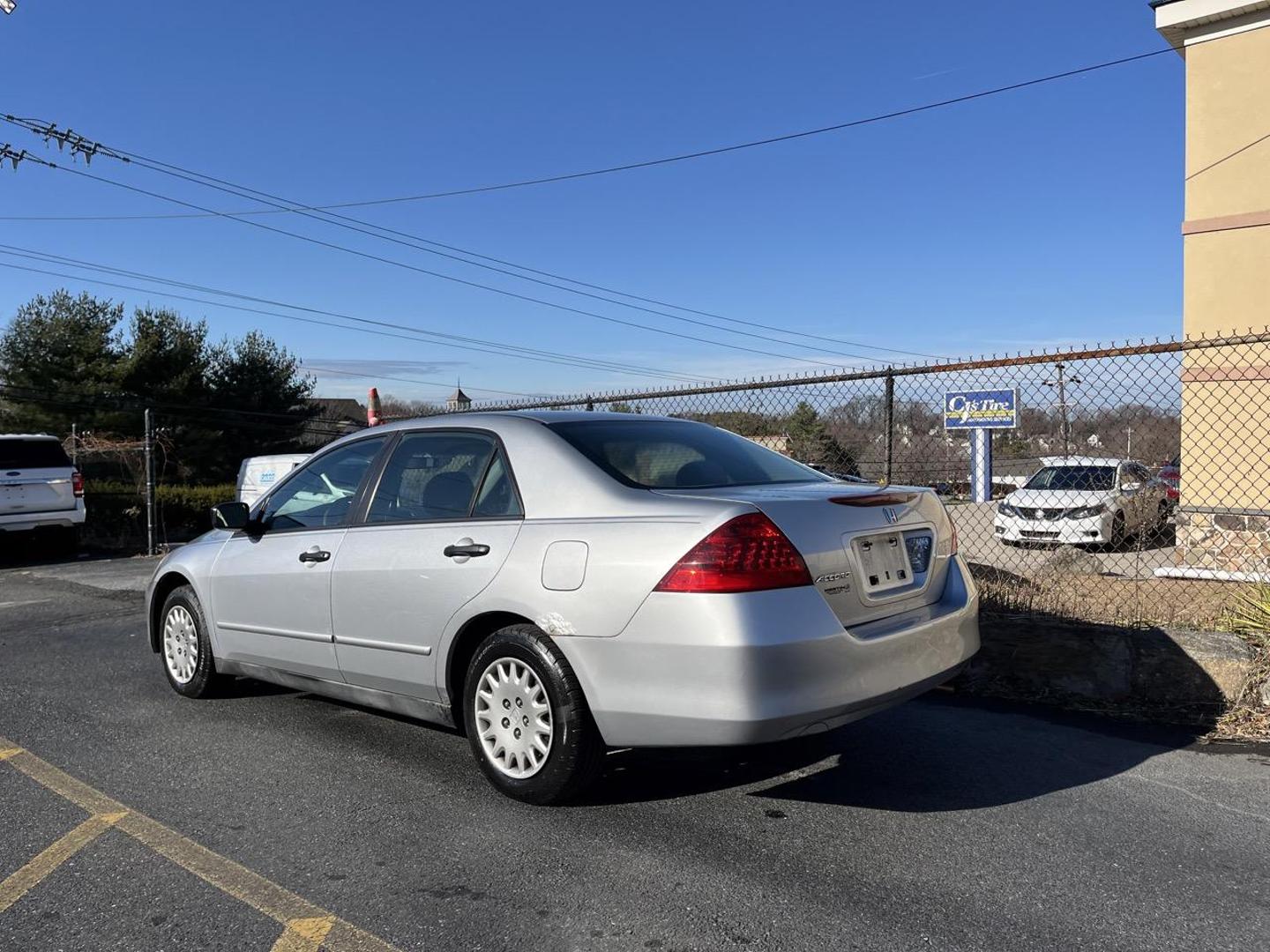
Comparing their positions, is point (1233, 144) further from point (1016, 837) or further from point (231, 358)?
point (231, 358)

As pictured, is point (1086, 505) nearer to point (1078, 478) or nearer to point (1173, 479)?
point (1078, 478)

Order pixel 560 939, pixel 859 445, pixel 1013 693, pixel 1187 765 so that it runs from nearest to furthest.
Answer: pixel 560 939 < pixel 1187 765 < pixel 1013 693 < pixel 859 445

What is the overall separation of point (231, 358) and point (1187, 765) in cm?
4334

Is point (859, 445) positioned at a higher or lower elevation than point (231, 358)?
lower

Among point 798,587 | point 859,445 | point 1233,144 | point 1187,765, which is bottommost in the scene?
point 1187,765

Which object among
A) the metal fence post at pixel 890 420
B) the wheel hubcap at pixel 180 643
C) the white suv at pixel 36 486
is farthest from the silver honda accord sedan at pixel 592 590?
the white suv at pixel 36 486

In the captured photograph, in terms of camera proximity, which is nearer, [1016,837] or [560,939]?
[560,939]

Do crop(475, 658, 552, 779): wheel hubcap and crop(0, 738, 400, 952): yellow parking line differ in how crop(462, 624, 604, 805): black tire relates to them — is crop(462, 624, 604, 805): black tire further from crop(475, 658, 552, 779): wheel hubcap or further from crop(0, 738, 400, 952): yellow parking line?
crop(0, 738, 400, 952): yellow parking line

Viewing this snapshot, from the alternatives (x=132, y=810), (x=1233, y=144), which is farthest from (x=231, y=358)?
(x=132, y=810)

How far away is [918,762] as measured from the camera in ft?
14.1

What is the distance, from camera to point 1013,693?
18.0ft

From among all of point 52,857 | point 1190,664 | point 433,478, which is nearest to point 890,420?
point 1190,664

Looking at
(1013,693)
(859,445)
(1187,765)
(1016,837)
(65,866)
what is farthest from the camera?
(859,445)

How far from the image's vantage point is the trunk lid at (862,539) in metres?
3.36
